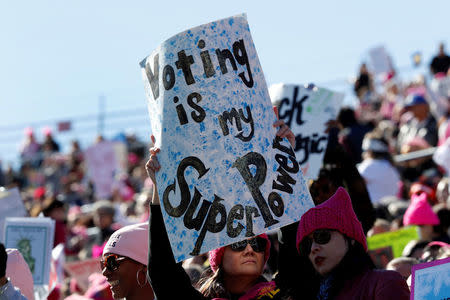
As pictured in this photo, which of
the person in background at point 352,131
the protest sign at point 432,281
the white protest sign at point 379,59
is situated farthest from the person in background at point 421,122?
the protest sign at point 432,281

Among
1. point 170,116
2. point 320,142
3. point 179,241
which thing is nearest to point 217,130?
point 170,116

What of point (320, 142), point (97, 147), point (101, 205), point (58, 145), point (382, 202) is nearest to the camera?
point (320, 142)

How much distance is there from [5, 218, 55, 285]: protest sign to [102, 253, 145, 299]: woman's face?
1650 millimetres

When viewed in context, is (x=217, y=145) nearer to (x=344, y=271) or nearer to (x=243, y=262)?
(x=243, y=262)

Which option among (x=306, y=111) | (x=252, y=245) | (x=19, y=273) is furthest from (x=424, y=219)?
(x=19, y=273)

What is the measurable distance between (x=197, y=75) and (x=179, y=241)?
80 centimetres

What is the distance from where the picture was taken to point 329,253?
363cm

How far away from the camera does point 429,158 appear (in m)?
9.84

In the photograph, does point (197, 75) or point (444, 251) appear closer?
point (197, 75)

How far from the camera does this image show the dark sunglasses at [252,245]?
4.11 m

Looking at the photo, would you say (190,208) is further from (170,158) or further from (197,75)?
(197,75)

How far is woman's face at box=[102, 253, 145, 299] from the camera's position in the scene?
454 cm

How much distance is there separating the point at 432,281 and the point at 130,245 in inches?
70.7

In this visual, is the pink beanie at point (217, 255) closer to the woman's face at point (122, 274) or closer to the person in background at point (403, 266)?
the woman's face at point (122, 274)
